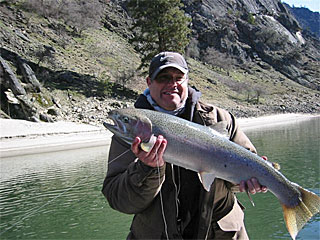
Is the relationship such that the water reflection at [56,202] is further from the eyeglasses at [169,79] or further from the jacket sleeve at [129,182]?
the eyeglasses at [169,79]

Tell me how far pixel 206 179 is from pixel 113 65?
4205 cm

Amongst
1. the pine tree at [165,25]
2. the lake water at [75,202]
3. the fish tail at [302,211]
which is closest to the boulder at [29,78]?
the lake water at [75,202]

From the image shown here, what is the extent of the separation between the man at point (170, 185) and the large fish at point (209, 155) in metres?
0.13

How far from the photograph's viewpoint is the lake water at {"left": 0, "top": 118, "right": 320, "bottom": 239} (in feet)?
25.2

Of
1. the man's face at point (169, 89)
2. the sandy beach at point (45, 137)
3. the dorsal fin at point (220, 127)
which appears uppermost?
the man's face at point (169, 89)

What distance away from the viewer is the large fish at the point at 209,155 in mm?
2689

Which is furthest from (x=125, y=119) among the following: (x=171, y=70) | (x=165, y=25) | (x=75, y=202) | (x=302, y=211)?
(x=165, y=25)

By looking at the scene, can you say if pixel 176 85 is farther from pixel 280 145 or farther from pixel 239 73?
pixel 239 73

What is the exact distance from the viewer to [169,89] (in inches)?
116

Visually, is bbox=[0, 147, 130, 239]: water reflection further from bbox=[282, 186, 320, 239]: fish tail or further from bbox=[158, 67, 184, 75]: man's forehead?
bbox=[158, 67, 184, 75]: man's forehead

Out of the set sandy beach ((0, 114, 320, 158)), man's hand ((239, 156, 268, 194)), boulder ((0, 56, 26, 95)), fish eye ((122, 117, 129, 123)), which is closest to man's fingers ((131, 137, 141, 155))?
fish eye ((122, 117, 129, 123))

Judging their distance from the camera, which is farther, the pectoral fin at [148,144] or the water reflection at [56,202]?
the water reflection at [56,202]

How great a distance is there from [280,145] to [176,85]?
19.8 metres

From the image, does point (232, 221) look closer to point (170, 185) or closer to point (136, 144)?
point (170, 185)
